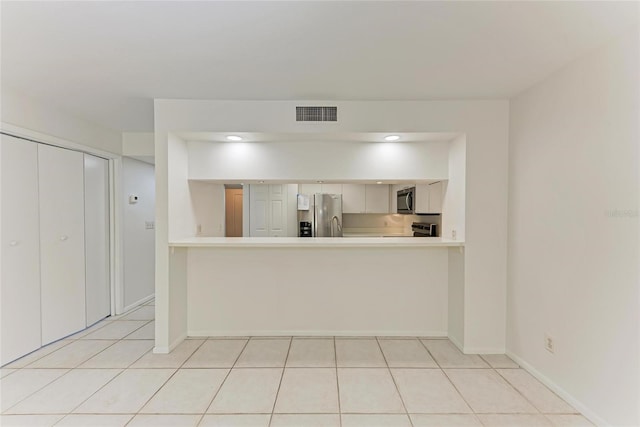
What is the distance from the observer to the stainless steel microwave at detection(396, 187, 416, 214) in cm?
420

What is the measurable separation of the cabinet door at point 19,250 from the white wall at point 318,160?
1.47 metres

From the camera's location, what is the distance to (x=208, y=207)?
152 inches

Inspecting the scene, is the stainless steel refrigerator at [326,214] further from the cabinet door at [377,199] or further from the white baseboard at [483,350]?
the white baseboard at [483,350]

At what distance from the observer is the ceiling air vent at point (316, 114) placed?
3000 mm

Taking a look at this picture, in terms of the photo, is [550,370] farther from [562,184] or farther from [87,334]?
[87,334]

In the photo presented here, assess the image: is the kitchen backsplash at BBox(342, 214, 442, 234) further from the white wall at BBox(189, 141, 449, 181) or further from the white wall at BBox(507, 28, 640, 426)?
the white wall at BBox(507, 28, 640, 426)

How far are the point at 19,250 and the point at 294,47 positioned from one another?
3094mm

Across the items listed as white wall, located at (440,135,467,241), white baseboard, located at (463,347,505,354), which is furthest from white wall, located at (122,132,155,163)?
white baseboard, located at (463,347,505,354)

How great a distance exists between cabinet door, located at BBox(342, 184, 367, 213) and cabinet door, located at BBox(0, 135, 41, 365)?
3.87 metres

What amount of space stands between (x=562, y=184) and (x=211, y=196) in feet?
11.5

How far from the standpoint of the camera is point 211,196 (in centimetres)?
394

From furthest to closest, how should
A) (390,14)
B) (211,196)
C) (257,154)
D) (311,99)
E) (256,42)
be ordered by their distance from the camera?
1. (211,196)
2. (257,154)
3. (311,99)
4. (256,42)
5. (390,14)

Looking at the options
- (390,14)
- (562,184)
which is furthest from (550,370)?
(390,14)

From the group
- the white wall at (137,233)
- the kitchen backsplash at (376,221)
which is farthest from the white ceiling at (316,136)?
the kitchen backsplash at (376,221)
